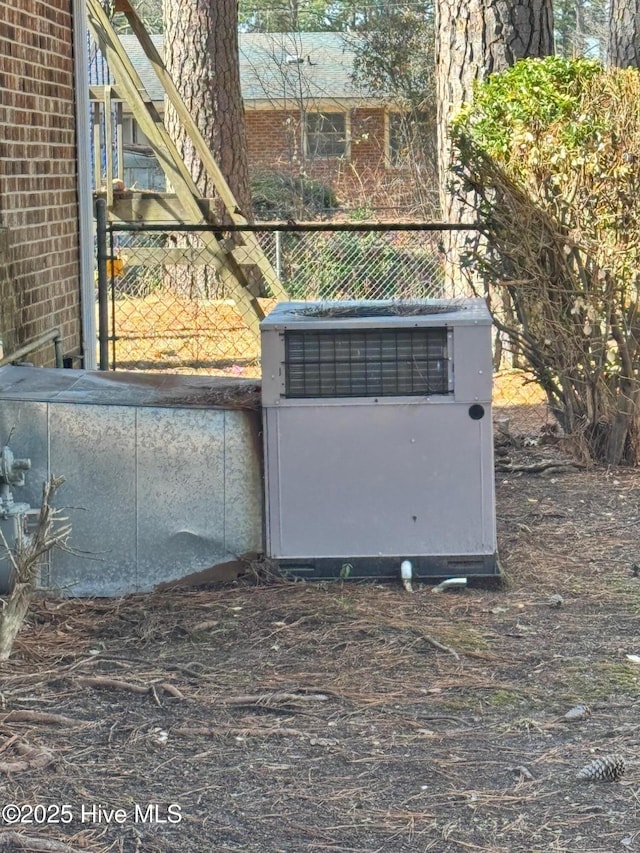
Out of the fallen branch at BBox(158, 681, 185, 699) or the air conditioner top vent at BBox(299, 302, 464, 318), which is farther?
the air conditioner top vent at BBox(299, 302, 464, 318)

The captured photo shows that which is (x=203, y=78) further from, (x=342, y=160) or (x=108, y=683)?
(x=108, y=683)

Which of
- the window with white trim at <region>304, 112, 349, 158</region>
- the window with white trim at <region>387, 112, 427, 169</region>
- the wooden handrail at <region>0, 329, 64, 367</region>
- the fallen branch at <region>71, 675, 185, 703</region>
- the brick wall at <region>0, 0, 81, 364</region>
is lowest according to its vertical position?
the fallen branch at <region>71, 675, 185, 703</region>

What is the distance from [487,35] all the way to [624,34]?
5774mm

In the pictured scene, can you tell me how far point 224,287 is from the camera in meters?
14.5

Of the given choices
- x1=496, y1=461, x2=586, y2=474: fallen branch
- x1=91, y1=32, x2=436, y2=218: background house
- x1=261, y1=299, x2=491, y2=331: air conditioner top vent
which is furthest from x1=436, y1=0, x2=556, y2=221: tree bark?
x1=91, y1=32, x2=436, y2=218: background house

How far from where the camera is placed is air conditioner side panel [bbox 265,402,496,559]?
486cm

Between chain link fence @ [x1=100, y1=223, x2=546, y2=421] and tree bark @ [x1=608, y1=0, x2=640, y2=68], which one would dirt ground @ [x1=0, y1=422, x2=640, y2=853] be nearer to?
chain link fence @ [x1=100, y1=223, x2=546, y2=421]

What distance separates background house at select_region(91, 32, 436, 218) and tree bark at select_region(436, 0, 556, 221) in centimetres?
1342

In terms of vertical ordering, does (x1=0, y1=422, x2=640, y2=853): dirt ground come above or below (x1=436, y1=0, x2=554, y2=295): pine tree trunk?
below

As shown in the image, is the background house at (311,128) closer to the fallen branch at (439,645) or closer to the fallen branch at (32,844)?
the fallen branch at (439,645)

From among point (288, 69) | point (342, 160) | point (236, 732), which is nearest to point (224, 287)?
point (236, 732)

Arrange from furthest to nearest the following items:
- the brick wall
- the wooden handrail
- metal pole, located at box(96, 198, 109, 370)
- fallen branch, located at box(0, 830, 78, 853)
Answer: metal pole, located at box(96, 198, 109, 370)
the brick wall
the wooden handrail
fallen branch, located at box(0, 830, 78, 853)

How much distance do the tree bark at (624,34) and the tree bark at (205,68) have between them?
491 centimetres

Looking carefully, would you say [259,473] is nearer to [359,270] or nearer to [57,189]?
[57,189]
